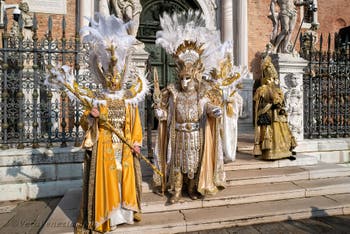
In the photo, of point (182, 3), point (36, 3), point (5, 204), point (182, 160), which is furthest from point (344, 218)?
point (36, 3)

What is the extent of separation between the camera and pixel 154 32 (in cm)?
1050

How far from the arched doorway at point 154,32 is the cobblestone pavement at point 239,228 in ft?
22.8

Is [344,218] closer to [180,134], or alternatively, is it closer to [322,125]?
[180,134]

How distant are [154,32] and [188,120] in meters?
7.34

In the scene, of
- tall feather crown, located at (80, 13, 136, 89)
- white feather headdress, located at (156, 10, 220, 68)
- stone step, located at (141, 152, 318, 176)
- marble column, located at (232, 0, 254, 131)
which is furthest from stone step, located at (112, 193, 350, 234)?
marble column, located at (232, 0, 254, 131)

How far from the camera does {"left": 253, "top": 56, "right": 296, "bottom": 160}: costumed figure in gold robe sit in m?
5.66

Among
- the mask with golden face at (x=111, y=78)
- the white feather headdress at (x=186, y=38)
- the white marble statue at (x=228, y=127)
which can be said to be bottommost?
the white marble statue at (x=228, y=127)

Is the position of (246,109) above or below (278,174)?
above

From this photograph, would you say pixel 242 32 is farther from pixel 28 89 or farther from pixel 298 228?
pixel 298 228

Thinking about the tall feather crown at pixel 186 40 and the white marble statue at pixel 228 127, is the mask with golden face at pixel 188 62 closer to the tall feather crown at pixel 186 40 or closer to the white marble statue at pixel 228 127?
the tall feather crown at pixel 186 40

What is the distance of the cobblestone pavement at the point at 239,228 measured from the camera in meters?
3.87

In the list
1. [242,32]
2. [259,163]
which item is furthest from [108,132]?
[242,32]

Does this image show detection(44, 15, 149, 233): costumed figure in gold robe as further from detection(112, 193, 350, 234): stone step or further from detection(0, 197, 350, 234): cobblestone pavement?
detection(0, 197, 350, 234): cobblestone pavement

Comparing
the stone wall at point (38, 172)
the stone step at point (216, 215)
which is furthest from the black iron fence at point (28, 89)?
the stone step at point (216, 215)
